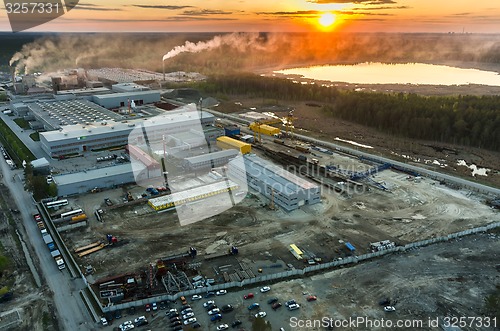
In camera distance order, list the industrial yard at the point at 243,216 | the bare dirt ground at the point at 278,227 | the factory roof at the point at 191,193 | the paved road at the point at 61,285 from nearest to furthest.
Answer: the paved road at the point at 61,285
the industrial yard at the point at 243,216
the bare dirt ground at the point at 278,227
the factory roof at the point at 191,193

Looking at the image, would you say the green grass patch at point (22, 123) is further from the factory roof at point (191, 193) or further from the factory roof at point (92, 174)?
the factory roof at point (191, 193)

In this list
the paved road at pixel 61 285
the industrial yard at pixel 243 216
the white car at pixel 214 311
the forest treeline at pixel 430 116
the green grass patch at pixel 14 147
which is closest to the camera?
the paved road at pixel 61 285

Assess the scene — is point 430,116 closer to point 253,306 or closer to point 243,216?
point 243,216

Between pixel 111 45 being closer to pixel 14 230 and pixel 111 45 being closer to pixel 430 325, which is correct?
pixel 14 230

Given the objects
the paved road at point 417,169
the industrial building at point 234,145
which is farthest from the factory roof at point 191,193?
the paved road at point 417,169

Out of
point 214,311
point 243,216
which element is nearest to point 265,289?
point 214,311

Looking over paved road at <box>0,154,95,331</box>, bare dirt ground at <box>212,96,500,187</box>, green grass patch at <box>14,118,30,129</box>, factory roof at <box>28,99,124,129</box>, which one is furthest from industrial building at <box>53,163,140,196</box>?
bare dirt ground at <box>212,96,500,187</box>
